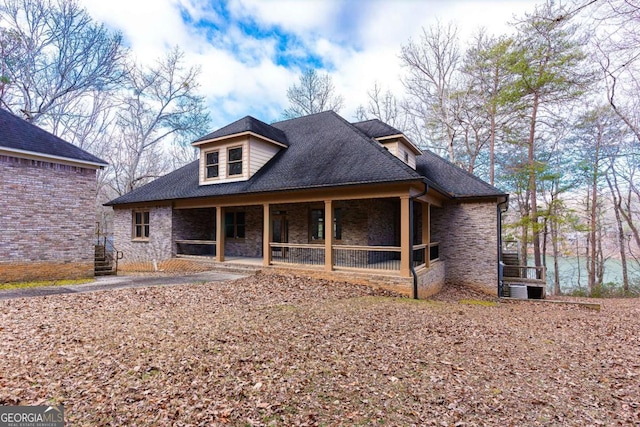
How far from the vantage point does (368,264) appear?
38.5 ft

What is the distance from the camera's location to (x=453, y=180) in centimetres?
1379

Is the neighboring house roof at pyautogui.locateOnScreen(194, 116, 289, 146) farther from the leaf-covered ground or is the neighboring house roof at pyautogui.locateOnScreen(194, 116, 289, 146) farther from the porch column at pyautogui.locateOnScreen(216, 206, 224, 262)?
the leaf-covered ground

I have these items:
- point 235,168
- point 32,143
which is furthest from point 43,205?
point 235,168

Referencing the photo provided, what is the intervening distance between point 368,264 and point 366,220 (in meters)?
1.81

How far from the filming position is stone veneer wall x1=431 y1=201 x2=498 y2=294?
12.5 m

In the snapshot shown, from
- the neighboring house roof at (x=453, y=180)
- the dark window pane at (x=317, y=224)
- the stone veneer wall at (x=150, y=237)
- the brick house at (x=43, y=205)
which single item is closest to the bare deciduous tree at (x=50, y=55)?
the stone veneer wall at (x=150, y=237)

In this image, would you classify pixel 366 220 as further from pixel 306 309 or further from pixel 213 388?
pixel 213 388

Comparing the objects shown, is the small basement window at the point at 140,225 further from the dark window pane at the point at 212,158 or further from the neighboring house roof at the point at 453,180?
the neighboring house roof at the point at 453,180

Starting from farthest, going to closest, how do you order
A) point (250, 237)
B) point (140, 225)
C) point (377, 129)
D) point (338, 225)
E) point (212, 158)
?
point (140, 225), point (250, 237), point (212, 158), point (377, 129), point (338, 225)

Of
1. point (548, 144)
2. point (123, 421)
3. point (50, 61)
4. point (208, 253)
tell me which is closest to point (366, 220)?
point (208, 253)

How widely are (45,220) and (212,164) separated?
6530mm

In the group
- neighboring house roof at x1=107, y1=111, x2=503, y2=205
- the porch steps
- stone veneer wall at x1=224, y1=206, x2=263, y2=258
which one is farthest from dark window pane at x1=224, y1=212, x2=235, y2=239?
the porch steps

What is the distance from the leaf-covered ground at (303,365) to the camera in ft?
10.6

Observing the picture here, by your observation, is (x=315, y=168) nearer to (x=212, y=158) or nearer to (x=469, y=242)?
(x=212, y=158)
